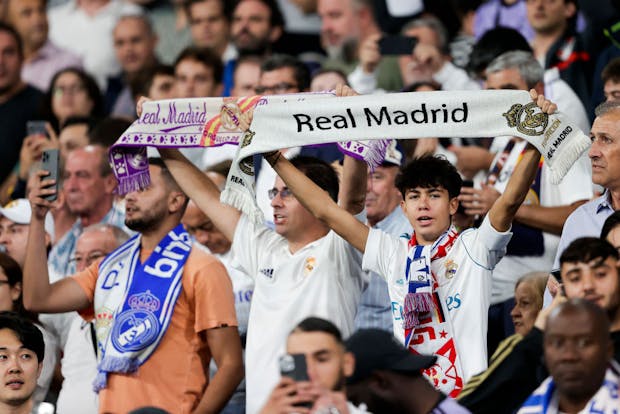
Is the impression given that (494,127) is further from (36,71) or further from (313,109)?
(36,71)

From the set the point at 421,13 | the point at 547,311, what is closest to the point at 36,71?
the point at 421,13

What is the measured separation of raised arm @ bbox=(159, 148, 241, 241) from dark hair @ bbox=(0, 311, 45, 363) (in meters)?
1.10

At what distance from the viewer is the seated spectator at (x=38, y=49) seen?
13438 mm

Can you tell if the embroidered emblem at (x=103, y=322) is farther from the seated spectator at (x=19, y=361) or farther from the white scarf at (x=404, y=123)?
the white scarf at (x=404, y=123)

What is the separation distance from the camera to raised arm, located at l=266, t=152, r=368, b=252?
706 cm

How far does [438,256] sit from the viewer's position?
7.01 m

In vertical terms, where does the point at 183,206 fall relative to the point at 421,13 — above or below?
below

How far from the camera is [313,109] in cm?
721

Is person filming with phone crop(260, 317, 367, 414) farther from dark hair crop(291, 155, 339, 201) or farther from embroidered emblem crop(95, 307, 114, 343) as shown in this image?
embroidered emblem crop(95, 307, 114, 343)

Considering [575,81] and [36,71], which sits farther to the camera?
[36,71]

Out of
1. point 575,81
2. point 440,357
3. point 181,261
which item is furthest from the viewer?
point 575,81

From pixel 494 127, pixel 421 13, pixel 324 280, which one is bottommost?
pixel 324 280

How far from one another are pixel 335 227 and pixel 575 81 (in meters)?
3.13

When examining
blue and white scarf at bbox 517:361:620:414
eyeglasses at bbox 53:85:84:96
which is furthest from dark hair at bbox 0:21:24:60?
blue and white scarf at bbox 517:361:620:414
